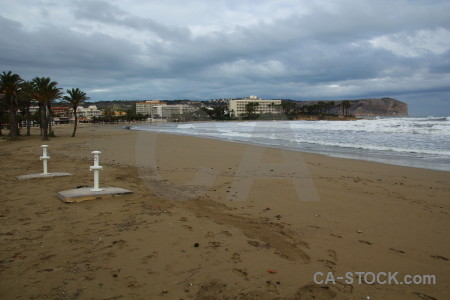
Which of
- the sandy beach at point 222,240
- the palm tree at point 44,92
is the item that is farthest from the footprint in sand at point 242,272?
the palm tree at point 44,92

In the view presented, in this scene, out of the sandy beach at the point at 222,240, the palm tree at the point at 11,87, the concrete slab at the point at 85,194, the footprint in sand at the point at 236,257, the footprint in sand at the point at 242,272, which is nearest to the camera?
the sandy beach at the point at 222,240

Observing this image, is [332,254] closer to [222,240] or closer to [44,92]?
[222,240]

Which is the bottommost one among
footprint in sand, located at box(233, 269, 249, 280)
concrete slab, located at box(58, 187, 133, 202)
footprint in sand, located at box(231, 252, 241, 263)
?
footprint in sand, located at box(233, 269, 249, 280)

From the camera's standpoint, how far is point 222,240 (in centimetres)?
431

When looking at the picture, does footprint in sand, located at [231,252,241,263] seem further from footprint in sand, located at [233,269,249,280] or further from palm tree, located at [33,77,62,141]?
palm tree, located at [33,77,62,141]

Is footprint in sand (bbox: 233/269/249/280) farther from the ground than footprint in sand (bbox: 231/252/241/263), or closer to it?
closer to it

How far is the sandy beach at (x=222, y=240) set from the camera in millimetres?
3135

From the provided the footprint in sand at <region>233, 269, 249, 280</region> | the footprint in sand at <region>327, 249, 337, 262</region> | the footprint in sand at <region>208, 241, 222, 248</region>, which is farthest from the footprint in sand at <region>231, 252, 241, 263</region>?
the footprint in sand at <region>327, 249, 337, 262</region>

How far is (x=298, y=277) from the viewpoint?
11.0ft

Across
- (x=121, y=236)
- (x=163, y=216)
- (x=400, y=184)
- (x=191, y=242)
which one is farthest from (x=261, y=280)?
(x=400, y=184)

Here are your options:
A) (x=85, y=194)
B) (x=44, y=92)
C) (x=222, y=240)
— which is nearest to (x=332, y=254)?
(x=222, y=240)

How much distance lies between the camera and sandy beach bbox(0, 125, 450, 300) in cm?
313

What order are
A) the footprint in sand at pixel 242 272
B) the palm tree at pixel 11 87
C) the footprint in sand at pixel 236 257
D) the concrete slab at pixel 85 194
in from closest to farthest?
the footprint in sand at pixel 242 272, the footprint in sand at pixel 236 257, the concrete slab at pixel 85 194, the palm tree at pixel 11 87

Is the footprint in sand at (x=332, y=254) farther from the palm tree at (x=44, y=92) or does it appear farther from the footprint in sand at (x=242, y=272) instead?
the palm tree at (x=44, y=92)
